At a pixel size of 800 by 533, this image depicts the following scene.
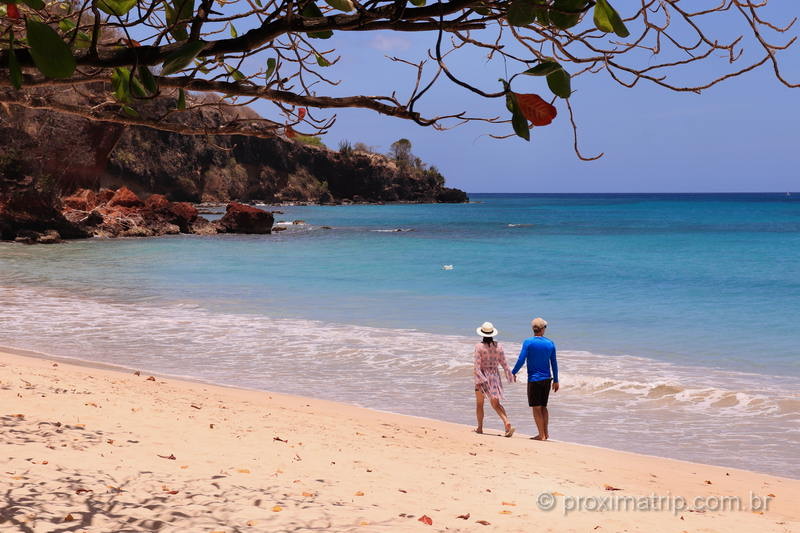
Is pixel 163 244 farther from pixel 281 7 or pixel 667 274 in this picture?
pixel 281 7

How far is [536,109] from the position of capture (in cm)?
243

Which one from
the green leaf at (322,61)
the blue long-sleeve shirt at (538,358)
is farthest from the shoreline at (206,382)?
the green leaf at (322,61)

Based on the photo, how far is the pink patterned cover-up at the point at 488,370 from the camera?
8.95 meters

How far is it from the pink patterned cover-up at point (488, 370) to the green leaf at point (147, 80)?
6364 millimetres

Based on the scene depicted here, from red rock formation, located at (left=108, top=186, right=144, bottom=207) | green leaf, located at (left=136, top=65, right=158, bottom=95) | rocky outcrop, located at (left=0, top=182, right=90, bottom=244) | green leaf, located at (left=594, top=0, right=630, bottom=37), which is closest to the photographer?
green leaf, located at (left=594, top=0, right=630, bottom=37)

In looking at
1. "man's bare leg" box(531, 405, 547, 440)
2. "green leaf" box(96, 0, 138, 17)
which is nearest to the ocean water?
"man's bare leg" box(531, 405, 547, 440)

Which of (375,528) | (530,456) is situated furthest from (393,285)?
(375,528)

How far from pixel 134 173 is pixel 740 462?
78.5 m

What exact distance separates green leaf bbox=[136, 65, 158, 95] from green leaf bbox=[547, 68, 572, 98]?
159 cm

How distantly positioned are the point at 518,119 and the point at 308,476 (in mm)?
4371

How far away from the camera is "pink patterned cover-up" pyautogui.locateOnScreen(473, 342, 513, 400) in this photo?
29.3 ft

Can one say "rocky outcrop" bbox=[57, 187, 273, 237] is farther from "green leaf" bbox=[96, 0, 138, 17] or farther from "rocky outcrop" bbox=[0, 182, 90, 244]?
"green leaf" bbox=[96, 0, 138, 17]

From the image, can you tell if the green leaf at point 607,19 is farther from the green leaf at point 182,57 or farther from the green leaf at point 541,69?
the green leaf at point 182,57

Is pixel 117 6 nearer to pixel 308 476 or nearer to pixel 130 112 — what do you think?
pixel 130 112
